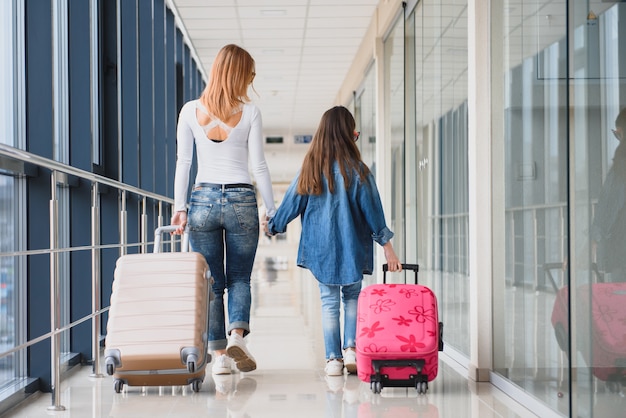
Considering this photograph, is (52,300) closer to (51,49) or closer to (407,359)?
(51,49)

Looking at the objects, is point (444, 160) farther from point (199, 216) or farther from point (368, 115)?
point (368, 115)

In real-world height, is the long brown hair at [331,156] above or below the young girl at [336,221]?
above

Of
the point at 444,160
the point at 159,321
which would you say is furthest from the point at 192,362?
the point at 444,160

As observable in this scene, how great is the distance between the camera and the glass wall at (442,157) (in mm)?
4699

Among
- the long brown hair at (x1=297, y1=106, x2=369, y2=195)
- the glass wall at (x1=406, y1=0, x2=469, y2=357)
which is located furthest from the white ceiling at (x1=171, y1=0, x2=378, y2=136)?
the long brown hair at (x1=297, y1=106, x2=369, y2=195)

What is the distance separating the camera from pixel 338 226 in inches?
166

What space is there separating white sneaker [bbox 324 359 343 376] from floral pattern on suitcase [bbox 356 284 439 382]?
51 centimetres

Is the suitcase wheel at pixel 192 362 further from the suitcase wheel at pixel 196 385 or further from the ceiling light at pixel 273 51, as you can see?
the ceiling light at pixel 273 51

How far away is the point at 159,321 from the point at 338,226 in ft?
3.63

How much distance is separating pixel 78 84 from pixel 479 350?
108 inches

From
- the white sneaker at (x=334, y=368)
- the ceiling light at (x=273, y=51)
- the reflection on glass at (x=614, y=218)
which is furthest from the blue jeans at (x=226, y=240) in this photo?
the ceiling light at (x=273, y=51)

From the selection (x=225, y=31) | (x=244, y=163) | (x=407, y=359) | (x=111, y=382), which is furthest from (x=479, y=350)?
(x=225, y=31)

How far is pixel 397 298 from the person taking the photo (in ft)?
12.3

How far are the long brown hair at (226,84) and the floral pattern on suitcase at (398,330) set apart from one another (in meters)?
1.11
